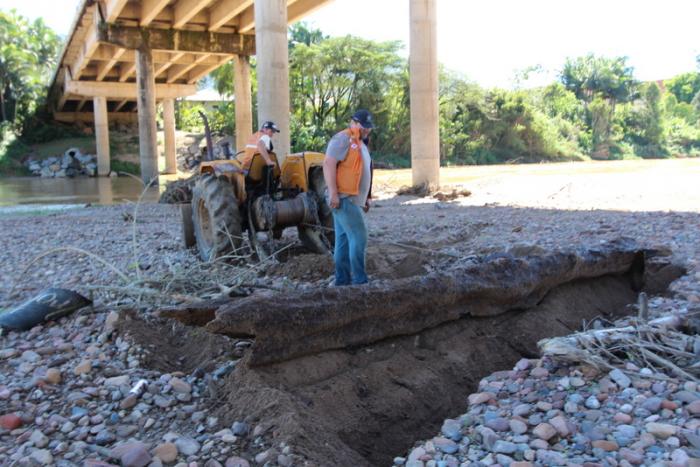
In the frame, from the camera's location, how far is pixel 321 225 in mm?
7586

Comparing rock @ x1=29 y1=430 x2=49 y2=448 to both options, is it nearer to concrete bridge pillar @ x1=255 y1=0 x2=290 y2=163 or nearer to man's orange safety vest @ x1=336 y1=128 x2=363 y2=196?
man's orange safety vest @ x1=336 y1=128 x2=363 y2=196

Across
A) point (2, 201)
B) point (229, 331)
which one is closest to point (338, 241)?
point (229, 331)

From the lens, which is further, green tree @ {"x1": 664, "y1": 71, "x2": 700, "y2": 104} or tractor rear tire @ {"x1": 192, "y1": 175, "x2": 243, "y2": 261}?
green tree @ {"x1": 664, "y1": 71, "x2": 700, "y2": 104}

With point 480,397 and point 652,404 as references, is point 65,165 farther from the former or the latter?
point 652,404

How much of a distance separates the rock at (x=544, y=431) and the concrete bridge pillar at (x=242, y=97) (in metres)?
26.3

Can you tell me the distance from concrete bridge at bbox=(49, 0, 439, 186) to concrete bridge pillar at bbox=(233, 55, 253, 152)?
0.05 m

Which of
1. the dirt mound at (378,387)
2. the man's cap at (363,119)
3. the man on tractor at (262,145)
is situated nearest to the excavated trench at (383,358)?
the dirt mound at (378,387)

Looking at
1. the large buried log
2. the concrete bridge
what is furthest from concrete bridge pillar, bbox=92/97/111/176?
the large buried log

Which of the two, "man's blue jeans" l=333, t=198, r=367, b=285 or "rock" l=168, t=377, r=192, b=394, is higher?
"man's blue jeans" l=333, t=198, r=367, b=285

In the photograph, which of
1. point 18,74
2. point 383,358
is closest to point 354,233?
point 383,358

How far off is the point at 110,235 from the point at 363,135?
244 inches

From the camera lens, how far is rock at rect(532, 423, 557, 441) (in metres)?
2.90

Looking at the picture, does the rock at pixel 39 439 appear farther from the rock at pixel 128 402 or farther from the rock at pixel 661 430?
the rock at pixel 661 430

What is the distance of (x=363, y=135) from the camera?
5570 mm
